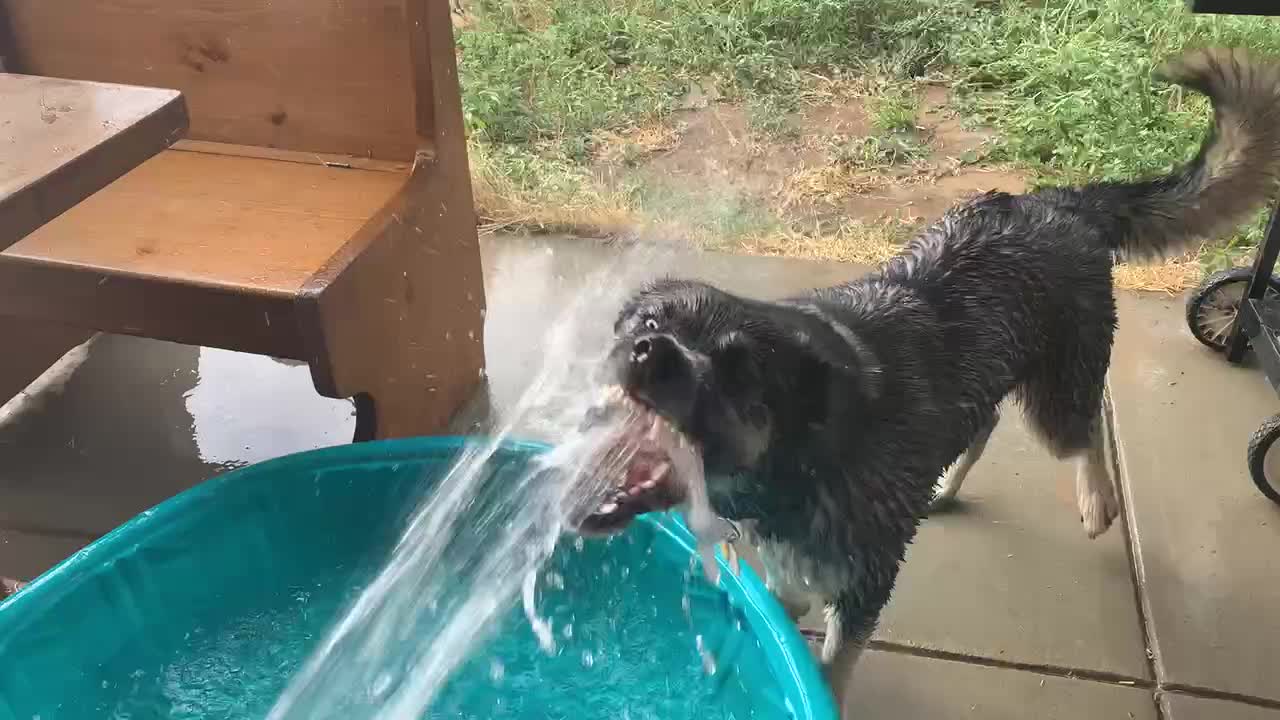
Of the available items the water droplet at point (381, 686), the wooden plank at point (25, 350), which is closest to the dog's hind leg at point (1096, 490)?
the water droplet at point (381, 686)

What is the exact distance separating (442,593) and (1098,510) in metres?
1.67

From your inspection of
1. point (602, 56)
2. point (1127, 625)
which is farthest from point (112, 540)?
point (602, 56)

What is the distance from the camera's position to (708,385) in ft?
5.06

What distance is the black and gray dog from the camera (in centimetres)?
161

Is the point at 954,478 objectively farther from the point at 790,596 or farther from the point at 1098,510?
the point at 790,596

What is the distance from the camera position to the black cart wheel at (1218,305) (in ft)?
10.9

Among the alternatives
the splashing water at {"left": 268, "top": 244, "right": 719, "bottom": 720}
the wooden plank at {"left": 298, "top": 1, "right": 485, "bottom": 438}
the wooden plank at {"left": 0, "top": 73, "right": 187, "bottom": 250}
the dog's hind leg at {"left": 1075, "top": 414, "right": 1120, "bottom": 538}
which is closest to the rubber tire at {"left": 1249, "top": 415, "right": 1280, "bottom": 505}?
the dog's hind leg at {"left": 1075, "top": 414, "right": 1120, "bottom": 538}

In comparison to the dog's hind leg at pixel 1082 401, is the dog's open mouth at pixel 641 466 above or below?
above

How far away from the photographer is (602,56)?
5.52m

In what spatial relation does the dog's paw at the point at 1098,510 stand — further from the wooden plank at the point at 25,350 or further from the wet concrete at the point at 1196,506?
the wooden plank at the point at 25,350

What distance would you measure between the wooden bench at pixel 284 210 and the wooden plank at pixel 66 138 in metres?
0.55

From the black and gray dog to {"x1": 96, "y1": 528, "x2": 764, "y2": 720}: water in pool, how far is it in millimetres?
259

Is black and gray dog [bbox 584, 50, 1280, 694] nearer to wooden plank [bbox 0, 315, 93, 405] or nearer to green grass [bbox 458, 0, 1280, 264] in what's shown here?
green grass [bbox 458, 0, 1280, 264]

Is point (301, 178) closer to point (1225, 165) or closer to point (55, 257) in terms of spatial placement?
point (55, 257)
